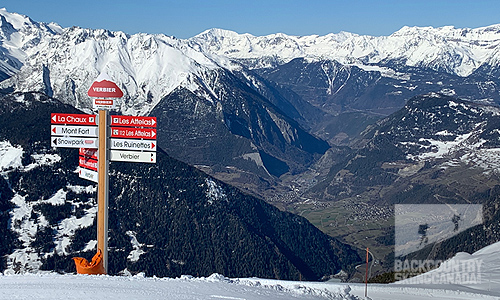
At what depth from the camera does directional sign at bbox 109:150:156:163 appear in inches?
1416

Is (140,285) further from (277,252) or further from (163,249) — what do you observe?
(277,252)

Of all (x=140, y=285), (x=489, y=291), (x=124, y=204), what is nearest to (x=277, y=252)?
(x=124, y=204)

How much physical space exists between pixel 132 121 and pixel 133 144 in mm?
1345

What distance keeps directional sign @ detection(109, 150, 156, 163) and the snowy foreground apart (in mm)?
6765

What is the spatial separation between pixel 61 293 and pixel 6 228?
5858 inches

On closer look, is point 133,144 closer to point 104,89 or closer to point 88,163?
point 88,163

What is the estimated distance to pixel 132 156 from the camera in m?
36.1

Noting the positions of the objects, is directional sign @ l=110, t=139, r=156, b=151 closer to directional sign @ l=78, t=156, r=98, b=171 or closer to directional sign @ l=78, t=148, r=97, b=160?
directional sign @ l=78, t=148, r=97, b=160

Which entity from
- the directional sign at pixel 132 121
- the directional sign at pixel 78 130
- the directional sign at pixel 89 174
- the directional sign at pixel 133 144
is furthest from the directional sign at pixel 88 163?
the directional sign at pixel 132 121

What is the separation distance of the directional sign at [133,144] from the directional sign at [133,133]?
242mm

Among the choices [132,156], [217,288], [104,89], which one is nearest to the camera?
[217,288]

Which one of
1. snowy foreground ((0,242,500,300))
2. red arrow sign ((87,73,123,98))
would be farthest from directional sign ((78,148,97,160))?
snowy foreground ((0,242,500,300))

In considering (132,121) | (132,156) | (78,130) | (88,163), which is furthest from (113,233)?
(132,121)

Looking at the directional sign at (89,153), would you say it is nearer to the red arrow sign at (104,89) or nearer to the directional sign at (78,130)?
the directional sign at (78,130)
